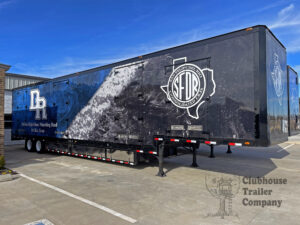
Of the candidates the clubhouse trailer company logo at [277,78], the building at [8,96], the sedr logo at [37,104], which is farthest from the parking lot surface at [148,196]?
the building at [8,96]

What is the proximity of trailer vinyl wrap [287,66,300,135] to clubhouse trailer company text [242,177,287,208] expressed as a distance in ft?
5.73

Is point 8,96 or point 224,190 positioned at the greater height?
point 8,96

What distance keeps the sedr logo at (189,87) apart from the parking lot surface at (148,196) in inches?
94.6

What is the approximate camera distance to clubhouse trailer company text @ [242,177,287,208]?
213 inches

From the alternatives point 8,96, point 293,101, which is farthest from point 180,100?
point 8,96

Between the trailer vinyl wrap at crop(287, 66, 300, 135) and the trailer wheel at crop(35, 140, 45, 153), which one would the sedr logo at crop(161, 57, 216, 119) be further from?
the trailer wheel at crop(35, 140, 45, 153)

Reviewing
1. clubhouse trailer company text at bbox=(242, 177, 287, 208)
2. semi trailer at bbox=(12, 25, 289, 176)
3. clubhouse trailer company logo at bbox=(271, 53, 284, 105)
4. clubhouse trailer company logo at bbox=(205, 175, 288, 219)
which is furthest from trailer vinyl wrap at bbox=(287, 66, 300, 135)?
clubhouse trailer company logo at bbox=(205, 175, 288, 219)

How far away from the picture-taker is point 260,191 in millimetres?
6332

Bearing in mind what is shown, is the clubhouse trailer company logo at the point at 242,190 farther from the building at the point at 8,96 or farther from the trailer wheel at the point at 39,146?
the building at the point at 8,96

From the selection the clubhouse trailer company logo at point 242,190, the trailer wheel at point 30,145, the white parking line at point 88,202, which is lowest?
the clubhouse trailer company logo at point 242,190

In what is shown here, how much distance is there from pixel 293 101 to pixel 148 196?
20.5 feet

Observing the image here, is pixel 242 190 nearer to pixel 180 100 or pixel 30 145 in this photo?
pixel 180 100

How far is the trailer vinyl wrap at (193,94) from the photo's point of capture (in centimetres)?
558

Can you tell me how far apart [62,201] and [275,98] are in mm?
6160
